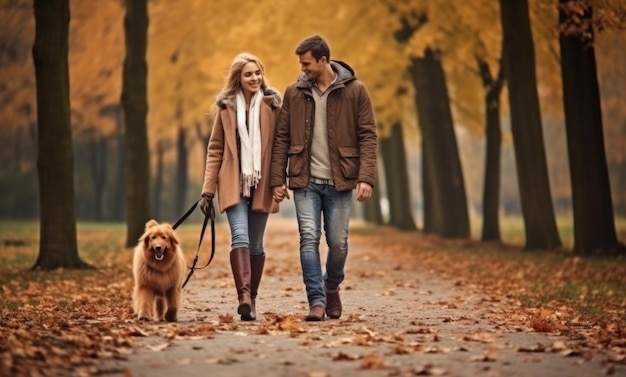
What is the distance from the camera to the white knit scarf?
977 cm

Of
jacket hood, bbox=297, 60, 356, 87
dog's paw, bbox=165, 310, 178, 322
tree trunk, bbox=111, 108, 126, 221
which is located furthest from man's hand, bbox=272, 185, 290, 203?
tree trunk, bbox=111, 108, 126, 221

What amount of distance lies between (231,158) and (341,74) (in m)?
1.23

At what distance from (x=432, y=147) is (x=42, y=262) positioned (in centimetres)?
1336

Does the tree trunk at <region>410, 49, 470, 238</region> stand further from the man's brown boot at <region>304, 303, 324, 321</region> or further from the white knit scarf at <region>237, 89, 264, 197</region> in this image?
the man's brown boot at <region>304, 303, 324, 321</region>

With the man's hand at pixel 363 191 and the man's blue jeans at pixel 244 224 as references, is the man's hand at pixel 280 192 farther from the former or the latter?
the man's hand at pixel 363 191

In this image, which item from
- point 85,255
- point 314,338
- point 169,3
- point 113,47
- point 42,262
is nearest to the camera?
point 314,338

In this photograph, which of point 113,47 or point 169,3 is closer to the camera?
point 169,3

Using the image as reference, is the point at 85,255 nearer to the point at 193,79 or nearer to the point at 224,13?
the point at 224,13

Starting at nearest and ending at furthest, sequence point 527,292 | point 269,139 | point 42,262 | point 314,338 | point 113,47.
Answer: point 314,338 → point 269,139 → point 527,292 → point 42,262 → point 113,47

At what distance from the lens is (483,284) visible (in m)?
14.9

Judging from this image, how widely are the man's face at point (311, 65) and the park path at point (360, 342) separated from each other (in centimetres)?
216

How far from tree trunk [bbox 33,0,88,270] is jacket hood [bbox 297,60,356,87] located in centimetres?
821

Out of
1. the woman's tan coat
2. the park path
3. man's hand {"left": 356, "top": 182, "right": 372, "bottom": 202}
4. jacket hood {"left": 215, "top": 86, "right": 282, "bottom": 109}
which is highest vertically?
jacket hood {"left": 215, "top": 86, "right": 282, "bottom": 109}

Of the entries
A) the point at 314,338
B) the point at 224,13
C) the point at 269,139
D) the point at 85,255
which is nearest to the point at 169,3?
the point at 224,13
